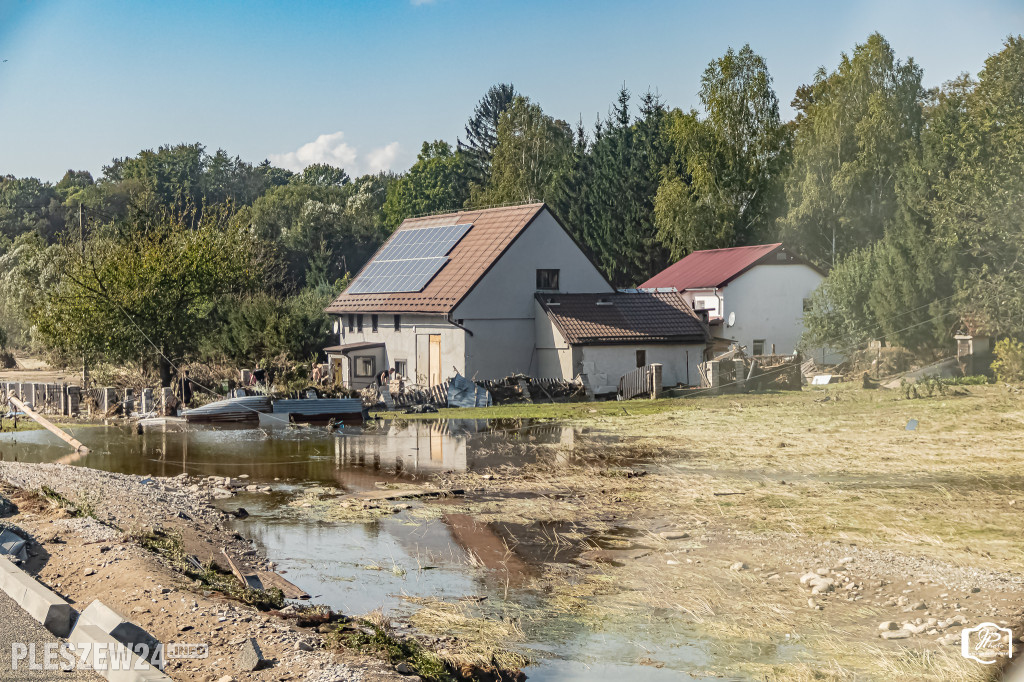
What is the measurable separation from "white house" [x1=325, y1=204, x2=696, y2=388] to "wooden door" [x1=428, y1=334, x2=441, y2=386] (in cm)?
4

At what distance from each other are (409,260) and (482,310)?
7.26m

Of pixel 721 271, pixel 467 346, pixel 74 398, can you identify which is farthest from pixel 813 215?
pixel 74 398

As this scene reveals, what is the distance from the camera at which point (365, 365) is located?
1598 inches

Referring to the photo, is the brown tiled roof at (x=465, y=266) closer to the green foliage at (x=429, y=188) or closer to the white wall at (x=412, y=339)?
the white wall at (x=412, y=339)

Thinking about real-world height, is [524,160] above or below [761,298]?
above

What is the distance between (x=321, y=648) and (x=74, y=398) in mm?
28387

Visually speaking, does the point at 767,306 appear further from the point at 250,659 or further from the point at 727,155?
the point at 250,659

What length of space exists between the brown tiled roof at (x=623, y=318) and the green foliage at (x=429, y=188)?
4632 cm

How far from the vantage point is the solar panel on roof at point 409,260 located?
41.9 metres

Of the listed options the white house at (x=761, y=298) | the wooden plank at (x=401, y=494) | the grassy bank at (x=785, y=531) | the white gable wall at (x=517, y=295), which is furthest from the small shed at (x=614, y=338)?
the wooden plank at (x=401, y=494)

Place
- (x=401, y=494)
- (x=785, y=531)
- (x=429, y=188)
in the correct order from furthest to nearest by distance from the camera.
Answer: (x=429, y=188)
(x=401, y=494)
(x=785, y=531)

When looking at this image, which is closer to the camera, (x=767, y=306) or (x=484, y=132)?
(x=767, y=306)

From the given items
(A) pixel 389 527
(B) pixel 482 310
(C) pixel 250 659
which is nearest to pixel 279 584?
(A) pixel 389 527

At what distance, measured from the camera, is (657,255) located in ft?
210
